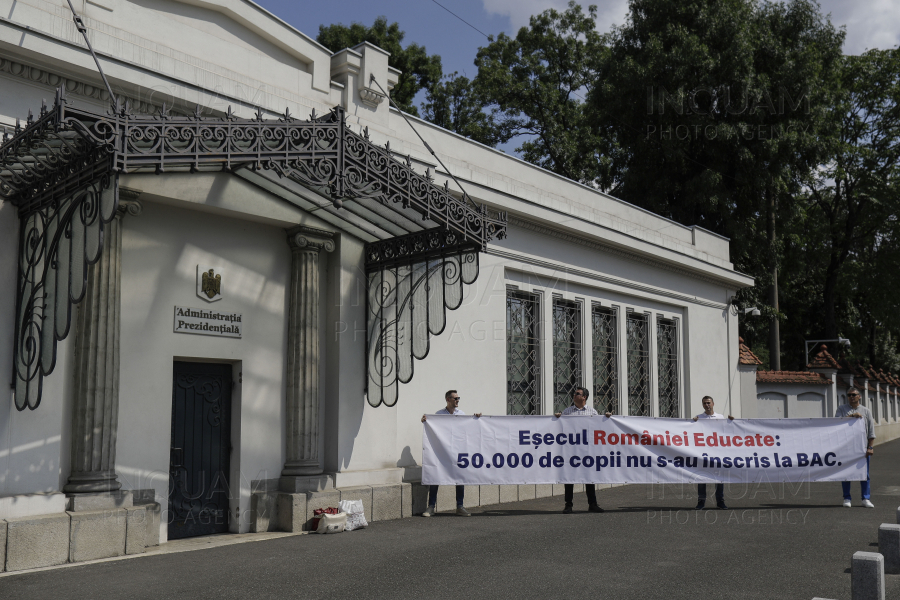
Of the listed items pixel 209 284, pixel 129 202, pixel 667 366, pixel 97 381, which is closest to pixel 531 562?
pixel 97 381

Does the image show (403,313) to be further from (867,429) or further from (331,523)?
(867,429)

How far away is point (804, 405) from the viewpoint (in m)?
24.7

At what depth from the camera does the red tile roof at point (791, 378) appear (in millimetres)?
24062

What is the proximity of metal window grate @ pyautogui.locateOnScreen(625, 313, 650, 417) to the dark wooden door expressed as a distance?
927 cm

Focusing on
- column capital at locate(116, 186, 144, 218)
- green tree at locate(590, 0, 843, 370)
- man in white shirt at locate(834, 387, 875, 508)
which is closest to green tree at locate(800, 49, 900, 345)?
green tree at locate(590, 0, 843, 370)

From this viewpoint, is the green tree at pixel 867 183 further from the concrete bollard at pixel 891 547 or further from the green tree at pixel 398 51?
the concrete bollard at pixel 891 547

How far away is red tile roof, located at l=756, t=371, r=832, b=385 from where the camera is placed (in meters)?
24.1

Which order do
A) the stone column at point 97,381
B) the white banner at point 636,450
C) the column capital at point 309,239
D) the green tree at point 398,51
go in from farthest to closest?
the green tree at point 398,51
the white banner at point 636,450
the column capital at point 309,239
the stone column at point 97,381

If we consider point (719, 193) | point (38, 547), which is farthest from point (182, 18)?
point (719, 193)

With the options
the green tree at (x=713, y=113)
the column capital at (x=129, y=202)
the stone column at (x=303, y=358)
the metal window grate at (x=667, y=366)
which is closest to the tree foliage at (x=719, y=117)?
the green tree at (x=713, y=113)

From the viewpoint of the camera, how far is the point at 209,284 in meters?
9.76

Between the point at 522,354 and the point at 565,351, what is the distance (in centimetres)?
128

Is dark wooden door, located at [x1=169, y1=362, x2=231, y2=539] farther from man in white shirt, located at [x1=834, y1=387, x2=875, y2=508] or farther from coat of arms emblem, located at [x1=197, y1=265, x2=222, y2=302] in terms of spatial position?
man in white shirt, located at [x1=834, y1=387, x2=875, y2=508]

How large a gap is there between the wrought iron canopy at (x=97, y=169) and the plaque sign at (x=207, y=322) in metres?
1.75
